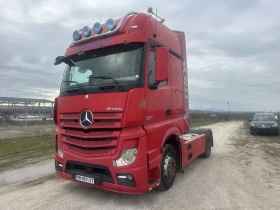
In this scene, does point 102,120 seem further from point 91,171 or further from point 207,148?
point 207,148

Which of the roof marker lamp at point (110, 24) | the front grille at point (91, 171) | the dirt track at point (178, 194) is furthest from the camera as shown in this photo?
the roof marker lamp at point (110, 24)

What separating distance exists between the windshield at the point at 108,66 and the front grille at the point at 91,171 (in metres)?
1.52

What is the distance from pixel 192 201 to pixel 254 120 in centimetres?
1548

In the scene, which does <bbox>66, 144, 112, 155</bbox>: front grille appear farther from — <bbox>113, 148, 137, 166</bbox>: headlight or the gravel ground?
the gravel ground

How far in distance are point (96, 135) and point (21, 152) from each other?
6.42 metres

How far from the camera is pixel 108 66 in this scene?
4.65 m

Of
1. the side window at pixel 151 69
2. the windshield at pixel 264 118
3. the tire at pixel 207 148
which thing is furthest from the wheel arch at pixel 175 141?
the windshield at pixel 264 118

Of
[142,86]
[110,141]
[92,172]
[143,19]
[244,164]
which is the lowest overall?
[244,164]

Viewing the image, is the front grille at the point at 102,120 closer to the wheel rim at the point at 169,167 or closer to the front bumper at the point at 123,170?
the front bumper at the point at 123,170

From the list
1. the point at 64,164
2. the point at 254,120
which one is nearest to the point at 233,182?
the point at 64,164

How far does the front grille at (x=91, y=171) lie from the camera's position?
4238 millimetres

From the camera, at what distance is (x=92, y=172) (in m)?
4.43

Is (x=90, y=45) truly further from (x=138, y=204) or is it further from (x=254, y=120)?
(x=254, y=120)

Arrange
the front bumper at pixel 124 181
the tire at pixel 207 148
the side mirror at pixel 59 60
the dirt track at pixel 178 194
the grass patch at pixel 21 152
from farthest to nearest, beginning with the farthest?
the tire at pixel 207 148
the grass patch at pixel 21 152
the side mirror at pixel 59 60
the dirt track at pixel 178 194
the front bumper at pixel 124 181
